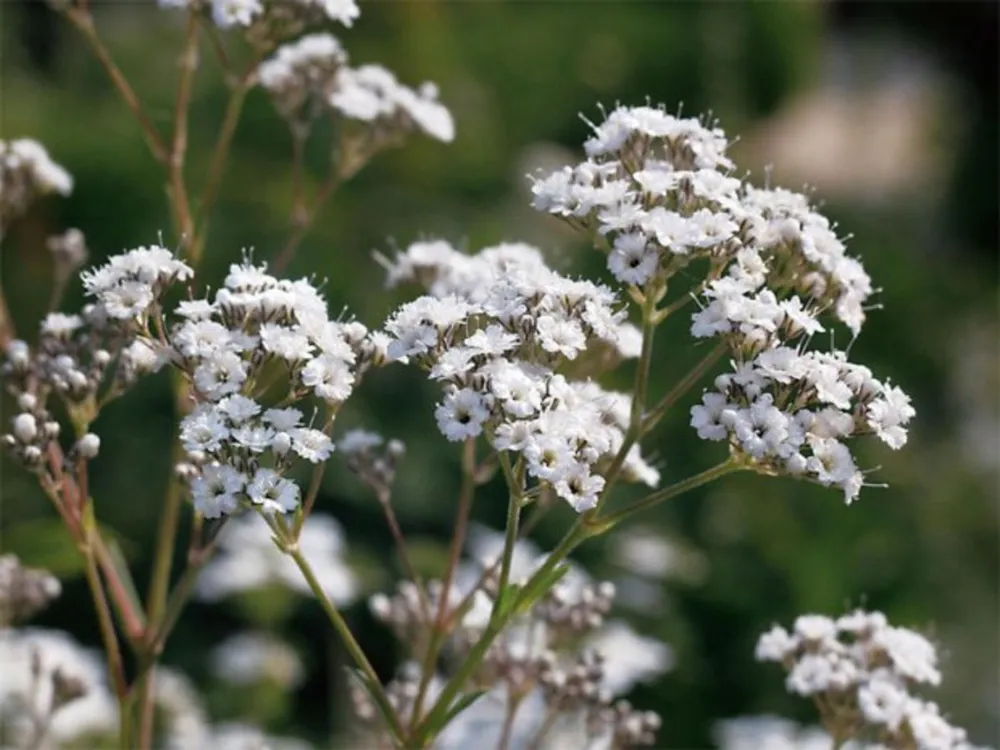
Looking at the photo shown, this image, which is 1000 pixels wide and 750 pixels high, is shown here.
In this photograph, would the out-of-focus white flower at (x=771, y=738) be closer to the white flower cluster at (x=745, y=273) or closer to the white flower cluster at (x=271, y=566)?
the white flower cluster at (x=271, y=566)

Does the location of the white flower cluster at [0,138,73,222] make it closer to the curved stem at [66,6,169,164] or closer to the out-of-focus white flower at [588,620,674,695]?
the curved stem at [66,6,169,164]

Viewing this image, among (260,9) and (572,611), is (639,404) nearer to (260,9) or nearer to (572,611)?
(572,611)

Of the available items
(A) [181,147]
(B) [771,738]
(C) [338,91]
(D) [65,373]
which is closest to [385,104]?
(C) [338,91]

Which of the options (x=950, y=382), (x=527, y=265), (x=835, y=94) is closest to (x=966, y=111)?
(x=835, y=94)

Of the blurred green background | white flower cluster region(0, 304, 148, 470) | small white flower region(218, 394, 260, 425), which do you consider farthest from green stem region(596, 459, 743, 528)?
the blurred green background

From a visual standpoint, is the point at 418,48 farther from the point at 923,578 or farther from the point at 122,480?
the point at 923,578

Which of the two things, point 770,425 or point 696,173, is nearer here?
point 770,425
